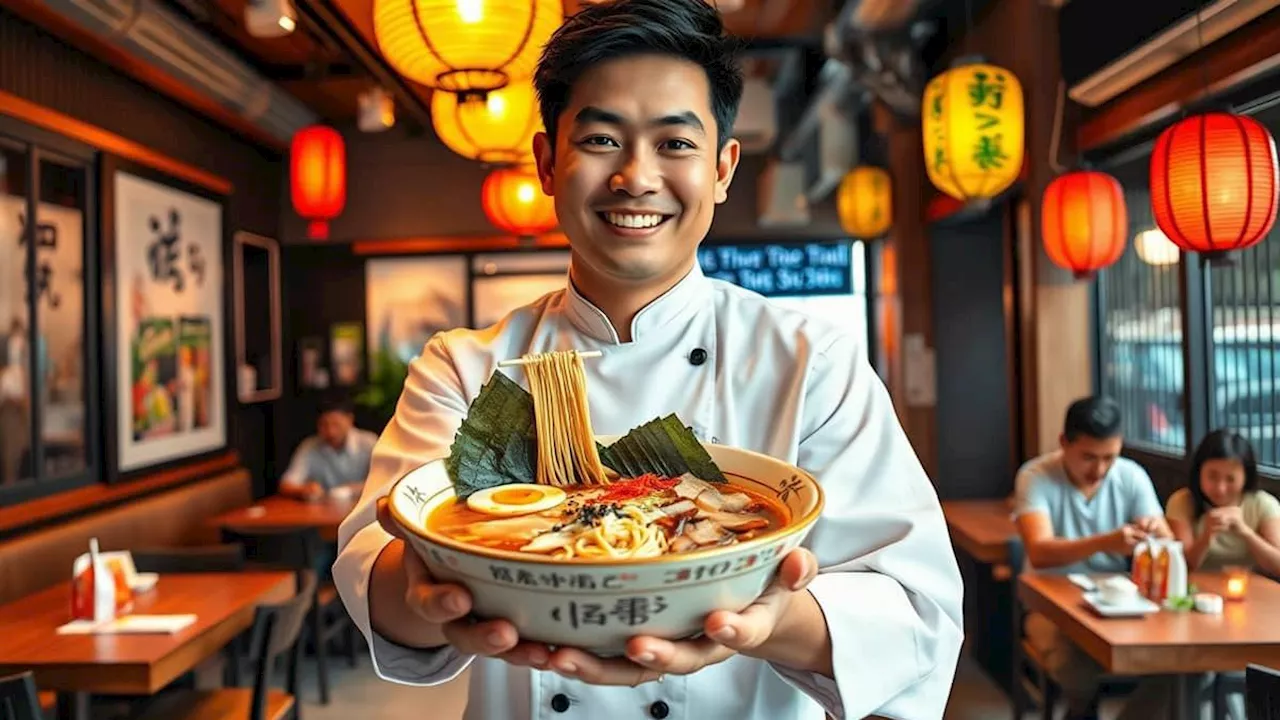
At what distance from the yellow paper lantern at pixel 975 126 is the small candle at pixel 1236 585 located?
185 cm

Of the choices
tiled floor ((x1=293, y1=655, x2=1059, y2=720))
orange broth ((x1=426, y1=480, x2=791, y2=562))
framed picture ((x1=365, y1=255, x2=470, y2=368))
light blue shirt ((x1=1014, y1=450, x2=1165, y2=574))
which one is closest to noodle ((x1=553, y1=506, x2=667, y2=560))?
orange broth ((x1=426, y1=480, x2=791, y2=562))

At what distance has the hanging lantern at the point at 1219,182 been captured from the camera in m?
2.97

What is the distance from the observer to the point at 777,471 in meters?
1.08

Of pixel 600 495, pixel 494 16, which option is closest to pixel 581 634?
pixel 600 495

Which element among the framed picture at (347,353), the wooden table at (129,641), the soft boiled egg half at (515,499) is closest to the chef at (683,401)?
the soft boiled egg half at (515,499)

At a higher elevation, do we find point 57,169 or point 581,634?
point 57,169

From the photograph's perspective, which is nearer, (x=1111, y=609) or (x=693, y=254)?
(x=693, y=254)

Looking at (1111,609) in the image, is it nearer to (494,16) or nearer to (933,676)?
(933,676)

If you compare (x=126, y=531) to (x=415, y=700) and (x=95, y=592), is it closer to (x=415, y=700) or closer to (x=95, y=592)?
(x=415, y=700)

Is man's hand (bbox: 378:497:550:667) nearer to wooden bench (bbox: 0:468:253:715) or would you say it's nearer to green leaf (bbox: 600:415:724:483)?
green leaf (bbox: 600:415:724:483)

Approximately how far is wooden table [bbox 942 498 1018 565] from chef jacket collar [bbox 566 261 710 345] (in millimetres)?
3271

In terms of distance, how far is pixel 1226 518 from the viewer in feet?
11.2

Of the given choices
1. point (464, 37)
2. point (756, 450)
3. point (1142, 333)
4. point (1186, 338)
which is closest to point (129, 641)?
point (464, 37)

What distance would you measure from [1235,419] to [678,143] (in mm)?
3884
